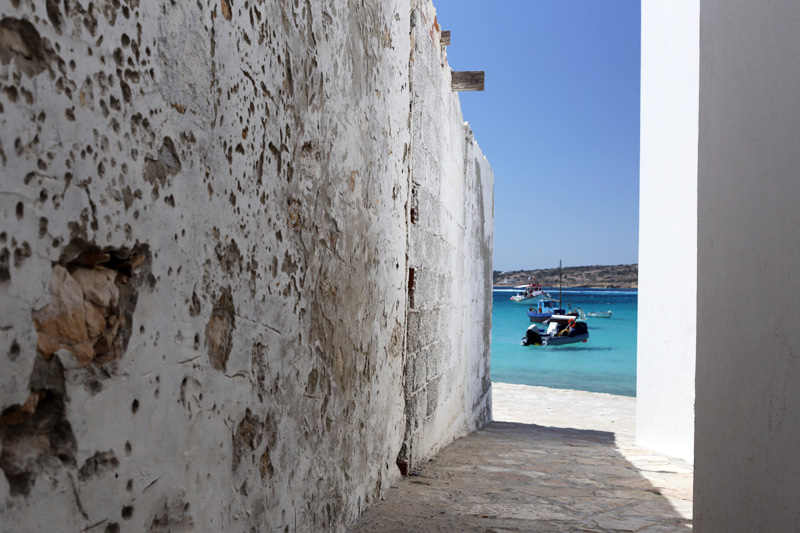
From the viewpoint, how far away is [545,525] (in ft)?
8.70

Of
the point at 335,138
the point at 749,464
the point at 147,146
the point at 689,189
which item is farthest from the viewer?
the point at 689,189

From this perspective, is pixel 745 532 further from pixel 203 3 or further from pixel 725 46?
pixel 203 3

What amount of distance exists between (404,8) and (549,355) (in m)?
30.9

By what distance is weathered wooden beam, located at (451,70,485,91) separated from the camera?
476cm

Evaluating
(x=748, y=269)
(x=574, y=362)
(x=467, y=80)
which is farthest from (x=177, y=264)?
(x=574, y=362)

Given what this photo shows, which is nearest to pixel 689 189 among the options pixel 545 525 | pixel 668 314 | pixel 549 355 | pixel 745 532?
pixel 668 314

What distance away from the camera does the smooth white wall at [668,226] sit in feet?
17.4

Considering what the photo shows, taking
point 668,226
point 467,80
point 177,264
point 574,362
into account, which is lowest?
point 574,362

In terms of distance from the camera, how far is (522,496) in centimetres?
317

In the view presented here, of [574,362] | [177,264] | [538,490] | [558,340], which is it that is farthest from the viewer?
[558,340]

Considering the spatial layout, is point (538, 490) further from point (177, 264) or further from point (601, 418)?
point (601, 418)

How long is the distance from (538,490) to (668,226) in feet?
10.4

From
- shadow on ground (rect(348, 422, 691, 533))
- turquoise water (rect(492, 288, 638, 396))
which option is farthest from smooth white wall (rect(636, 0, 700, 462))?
turquoise water (rect(492, 288, 638, 396))

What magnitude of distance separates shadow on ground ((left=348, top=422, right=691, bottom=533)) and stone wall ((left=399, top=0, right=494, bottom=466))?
252mm
